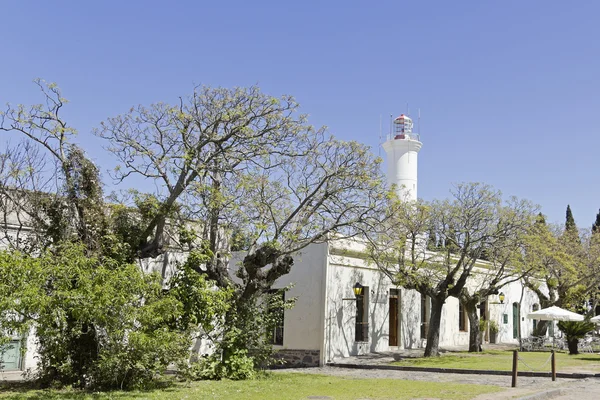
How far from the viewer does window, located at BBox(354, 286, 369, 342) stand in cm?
2330

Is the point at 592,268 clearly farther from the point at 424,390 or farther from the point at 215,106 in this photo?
the point at 215,106

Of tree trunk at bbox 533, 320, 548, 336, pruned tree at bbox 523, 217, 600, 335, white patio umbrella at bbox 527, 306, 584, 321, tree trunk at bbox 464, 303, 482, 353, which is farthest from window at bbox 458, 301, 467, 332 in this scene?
white patio umbrella at bbox 527, 306, 584, 321

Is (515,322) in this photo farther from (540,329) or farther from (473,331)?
(473,331)

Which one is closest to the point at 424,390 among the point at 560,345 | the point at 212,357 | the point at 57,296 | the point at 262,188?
the point at 212,357

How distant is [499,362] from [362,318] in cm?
523

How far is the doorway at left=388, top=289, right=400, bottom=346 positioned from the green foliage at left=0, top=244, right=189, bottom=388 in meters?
14.0

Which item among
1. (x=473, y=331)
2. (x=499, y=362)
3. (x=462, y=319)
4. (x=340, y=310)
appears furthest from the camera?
(x=462, y=319)

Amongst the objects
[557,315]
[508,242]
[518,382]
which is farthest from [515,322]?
[518,382]

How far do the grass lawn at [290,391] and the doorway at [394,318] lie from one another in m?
10.1

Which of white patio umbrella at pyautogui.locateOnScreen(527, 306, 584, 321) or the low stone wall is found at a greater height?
white patio umbrella at pyautogui.locateOnScreen(527, 306, 584, 321)

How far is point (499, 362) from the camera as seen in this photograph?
2078 centimetres

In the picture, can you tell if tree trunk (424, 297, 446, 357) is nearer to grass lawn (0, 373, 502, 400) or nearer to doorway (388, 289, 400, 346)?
doorway (388, 289, 400, 346)

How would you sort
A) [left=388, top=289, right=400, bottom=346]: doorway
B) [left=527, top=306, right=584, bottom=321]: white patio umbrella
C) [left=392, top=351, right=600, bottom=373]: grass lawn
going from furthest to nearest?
[left=388, top=289, right=400, bottom=346]: doorway
[left=527, top=306, right=584, bottom=321]: white patio umbrella
[left=392, top=351, right=600, bottom=373]: grass lawn

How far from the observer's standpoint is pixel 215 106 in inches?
576
